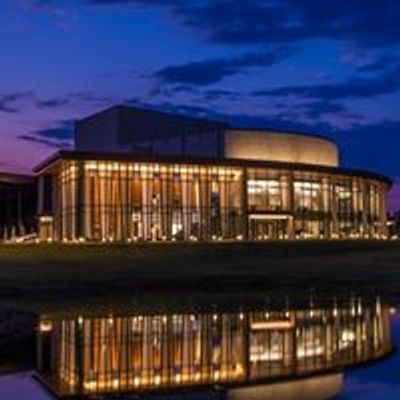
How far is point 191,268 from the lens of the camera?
57.2 m

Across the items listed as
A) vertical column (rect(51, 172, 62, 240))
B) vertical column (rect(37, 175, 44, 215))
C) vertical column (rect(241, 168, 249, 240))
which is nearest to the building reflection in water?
vertical column (rect(241, 168, 249, 240))

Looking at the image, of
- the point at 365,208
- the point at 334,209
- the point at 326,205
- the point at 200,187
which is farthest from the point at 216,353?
the point at 365,208

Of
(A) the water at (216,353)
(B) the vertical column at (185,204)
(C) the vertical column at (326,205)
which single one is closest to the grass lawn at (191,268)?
(A) the water at (216,353)

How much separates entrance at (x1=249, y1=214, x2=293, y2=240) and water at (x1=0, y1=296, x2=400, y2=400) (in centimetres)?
6879

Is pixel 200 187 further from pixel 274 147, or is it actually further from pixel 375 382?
pixel 375 382

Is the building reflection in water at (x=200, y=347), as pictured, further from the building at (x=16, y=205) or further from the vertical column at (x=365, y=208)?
the building at (x=16, y=205)

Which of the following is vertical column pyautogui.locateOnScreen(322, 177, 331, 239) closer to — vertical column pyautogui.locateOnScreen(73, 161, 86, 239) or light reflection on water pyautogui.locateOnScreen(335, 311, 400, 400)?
vertical column pyautogui.locateOnScreen(73, 161, 86, 239)

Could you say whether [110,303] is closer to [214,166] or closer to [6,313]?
[6,313]

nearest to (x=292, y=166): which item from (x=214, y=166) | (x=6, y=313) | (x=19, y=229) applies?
(x=214, y=166)

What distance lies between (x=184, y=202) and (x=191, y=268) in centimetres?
4545

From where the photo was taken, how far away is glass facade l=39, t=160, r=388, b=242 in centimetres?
9762

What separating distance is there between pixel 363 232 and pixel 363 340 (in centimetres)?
9690

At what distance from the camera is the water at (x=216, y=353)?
18891mm

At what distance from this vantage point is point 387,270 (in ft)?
191
